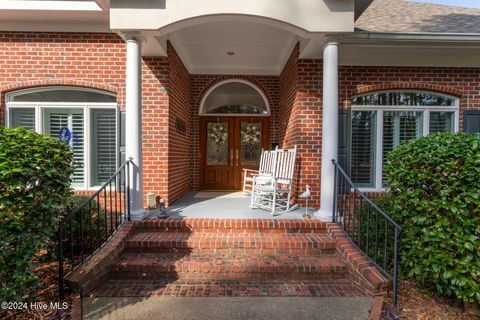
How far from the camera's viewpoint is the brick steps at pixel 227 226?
3270 millimetres

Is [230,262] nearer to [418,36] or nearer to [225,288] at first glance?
[225,288]

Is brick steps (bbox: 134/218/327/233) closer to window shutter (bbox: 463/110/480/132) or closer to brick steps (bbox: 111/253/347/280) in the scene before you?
brick steps (bbox: 111/253/347/280)

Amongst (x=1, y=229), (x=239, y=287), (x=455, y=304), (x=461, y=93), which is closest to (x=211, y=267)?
(x=239, y=287)

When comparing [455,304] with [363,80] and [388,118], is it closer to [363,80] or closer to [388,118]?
[388,118]

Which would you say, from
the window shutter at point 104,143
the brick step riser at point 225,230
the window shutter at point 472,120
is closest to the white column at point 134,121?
the brick step riser at point 225,230

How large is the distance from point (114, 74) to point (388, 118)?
487 cm

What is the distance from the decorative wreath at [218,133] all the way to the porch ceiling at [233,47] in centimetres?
124

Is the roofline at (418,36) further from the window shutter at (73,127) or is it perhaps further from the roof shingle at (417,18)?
the window shutter at (73,127)

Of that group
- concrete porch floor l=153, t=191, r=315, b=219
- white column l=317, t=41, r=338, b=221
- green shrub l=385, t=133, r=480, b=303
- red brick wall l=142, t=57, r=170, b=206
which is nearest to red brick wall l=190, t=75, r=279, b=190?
red brick wall l=142, t=57, r=170, b=206

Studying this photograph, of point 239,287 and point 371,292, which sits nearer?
point 371,292

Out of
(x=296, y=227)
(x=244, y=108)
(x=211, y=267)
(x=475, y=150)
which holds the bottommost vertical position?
(x=211, y=267)

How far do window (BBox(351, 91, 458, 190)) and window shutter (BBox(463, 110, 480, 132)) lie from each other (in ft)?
0.46

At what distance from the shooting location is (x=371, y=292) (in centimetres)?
241

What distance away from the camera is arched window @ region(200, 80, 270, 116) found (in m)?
5.88
